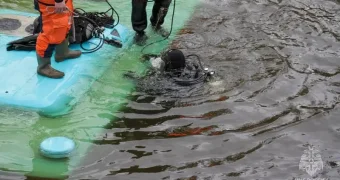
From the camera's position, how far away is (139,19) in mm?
6770

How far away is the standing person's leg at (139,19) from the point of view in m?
6.71

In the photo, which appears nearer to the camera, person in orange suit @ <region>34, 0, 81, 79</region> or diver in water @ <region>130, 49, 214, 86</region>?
person in orange suit @ <region>34, 0, 81, 79</region>

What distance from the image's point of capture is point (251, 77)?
6070 mm

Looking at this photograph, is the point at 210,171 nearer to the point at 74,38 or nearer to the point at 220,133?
the point at 220,133

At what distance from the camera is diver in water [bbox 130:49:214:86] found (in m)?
5.64

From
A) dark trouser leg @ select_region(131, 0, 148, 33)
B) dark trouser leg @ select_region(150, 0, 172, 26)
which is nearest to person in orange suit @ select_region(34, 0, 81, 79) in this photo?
dark trouser leg @ select_region(131, 0, 148, 33)

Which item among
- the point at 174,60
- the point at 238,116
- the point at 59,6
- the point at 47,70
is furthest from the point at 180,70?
the point at 59,6

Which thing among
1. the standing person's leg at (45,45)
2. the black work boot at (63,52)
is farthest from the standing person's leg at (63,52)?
the standing person's leg at (45,45)

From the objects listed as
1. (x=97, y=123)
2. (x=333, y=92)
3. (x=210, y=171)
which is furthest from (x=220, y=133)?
(x=333, y=92)

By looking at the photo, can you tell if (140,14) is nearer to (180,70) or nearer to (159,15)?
(159,15)

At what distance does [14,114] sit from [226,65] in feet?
8.93

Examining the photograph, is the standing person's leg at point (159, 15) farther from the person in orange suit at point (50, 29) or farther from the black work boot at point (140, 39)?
the person in orange suit at point (50, 29)

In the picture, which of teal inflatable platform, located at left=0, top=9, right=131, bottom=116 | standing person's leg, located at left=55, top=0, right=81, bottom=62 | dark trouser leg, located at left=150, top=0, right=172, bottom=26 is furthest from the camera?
dark trouser leg, located at left=150, top=0, right=172, bottom=26

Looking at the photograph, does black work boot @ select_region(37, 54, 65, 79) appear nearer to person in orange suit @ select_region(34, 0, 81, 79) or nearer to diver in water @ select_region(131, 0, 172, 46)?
person in orange suit @ select_region(34, 0, 81, 79)
